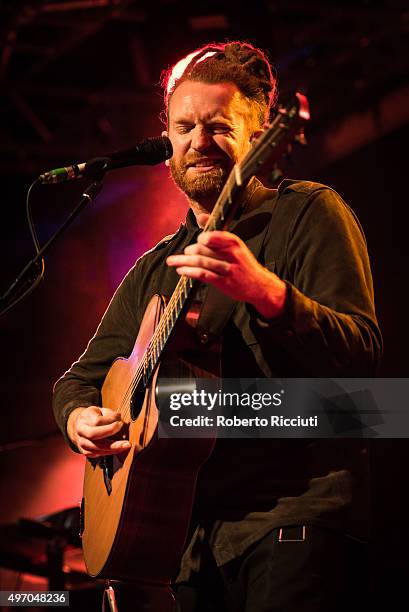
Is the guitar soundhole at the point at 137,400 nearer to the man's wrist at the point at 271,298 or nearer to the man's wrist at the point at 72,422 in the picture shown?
the man's wrist at the point at 72,422

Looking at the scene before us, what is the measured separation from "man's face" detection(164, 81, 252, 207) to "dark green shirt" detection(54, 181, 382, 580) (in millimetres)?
261

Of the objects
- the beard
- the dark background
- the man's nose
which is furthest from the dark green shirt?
the dark background

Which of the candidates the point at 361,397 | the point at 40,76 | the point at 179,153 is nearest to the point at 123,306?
the point at 179,153

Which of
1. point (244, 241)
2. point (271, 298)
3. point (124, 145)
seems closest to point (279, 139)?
point (271, 298)

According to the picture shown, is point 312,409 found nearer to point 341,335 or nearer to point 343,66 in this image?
point 341,335

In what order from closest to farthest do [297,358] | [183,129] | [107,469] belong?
[297,358] < [107,469] < [183,129]

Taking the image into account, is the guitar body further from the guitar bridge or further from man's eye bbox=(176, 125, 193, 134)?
man's eye bbox=(176, 125, 193, 134)

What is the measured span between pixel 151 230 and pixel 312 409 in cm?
327

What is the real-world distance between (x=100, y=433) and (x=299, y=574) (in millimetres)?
749

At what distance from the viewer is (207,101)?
8.04 ft

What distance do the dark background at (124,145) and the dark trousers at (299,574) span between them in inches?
104

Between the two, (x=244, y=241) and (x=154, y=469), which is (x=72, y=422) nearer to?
(x=154, y=469)

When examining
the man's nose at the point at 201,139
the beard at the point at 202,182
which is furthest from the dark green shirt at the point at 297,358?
the man's nose at the point at 201,139

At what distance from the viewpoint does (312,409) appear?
6.46 feet
